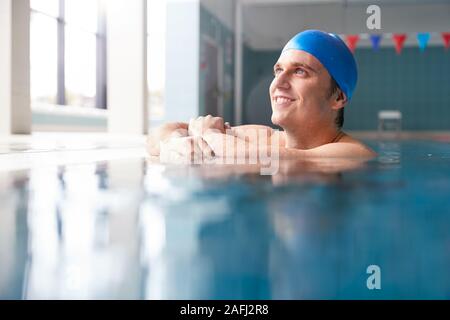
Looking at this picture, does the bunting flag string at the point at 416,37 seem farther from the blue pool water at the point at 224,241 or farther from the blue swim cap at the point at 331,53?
the blue pool water at the point at 224,241

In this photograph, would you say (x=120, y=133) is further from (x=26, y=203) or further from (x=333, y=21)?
(x=26, y=203)

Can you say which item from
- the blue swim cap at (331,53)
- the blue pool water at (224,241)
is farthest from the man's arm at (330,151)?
the blue pool water at (224,241)

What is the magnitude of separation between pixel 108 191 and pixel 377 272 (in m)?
0.91

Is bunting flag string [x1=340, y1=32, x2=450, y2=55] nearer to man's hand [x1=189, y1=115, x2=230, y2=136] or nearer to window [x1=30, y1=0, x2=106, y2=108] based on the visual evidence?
window [x1=30, y1=0, x2=106, y2=108]

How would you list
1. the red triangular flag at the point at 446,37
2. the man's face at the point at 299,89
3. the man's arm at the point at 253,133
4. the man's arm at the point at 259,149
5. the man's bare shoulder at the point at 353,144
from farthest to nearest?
the red triangular flag at the point at 446,37
the man's arm at the point at 253,133
the man's bare shoulder at the point at 353,144
the man's arm at the point at 259,149
the man's face at the point at 299,89

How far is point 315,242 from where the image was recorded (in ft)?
2.42

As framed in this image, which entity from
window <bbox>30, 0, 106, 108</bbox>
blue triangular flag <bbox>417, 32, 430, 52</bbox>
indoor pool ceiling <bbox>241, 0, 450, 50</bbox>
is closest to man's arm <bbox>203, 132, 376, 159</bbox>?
window <bbox>30, 0, 106, 108</bbox>

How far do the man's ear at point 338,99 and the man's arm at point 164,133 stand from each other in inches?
34.2

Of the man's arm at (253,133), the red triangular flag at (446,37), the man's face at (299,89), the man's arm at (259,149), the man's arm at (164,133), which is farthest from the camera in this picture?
the red triangular flag at (446,37)

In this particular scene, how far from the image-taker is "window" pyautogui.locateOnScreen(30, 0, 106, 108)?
8.14m

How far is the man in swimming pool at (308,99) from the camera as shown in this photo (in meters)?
2.21

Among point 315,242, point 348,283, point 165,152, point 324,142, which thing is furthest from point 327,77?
point 348,283

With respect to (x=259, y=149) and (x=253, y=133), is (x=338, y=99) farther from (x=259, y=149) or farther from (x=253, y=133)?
(x=253, y=133)

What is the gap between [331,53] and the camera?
88.0 inches
